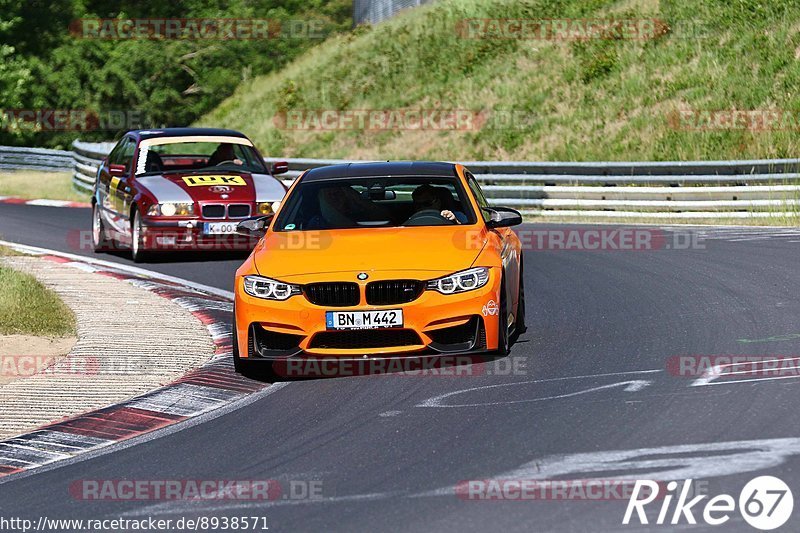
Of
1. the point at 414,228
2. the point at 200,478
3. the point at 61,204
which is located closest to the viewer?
the point at 200,478

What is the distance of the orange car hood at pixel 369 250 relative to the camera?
9781mm

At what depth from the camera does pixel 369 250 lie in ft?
33.0

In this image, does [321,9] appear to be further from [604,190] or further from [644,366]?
[644,366]

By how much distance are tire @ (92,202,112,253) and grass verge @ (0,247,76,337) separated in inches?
159

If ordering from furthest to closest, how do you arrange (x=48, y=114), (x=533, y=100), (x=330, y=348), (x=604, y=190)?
(x=48, y=114)
(x=533, y=100)
(x=604, y=190)
(x=330, y=348)

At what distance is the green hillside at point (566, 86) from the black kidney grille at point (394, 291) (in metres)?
18.9

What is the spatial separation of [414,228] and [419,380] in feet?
4.81

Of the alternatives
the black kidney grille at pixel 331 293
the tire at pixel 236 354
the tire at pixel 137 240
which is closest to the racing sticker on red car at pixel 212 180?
the tire at pixel 137 240

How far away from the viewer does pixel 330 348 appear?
9.62 metres

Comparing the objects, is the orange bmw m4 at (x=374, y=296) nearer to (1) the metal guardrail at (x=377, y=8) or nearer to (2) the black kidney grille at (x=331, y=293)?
(2) the black kidney grille at (x=331, y=293)

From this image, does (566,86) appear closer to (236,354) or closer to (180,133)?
(180,133)

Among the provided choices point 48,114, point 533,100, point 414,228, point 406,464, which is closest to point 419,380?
point 414,228

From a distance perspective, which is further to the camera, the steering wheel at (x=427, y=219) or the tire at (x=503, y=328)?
the steering wheel at (x=427, y=219)

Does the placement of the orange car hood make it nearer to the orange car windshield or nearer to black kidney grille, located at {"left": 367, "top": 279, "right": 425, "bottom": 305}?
black kidney grille, located at {"left": 367, "top": 279, "right": 425, "bottom": 305}
